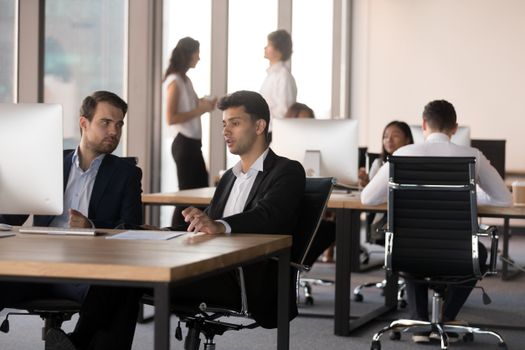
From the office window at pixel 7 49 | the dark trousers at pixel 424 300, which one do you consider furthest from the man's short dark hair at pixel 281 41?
the dark trousers at pixel 424 300

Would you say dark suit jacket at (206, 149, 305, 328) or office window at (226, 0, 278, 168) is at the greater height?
office window at (226, 0, 278, 168)

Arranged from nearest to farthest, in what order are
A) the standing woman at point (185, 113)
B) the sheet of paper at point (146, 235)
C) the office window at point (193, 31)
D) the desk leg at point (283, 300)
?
1. the sheet of paper at point (146, 235)
2. the desk leg at point (283, 300)
3. the standing woman at point (185, 113)
4. the office window at point (193, 31)

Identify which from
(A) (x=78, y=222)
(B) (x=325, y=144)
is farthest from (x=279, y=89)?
(A) (x=78, y=222)

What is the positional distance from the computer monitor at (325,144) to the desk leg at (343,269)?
0.52 meters

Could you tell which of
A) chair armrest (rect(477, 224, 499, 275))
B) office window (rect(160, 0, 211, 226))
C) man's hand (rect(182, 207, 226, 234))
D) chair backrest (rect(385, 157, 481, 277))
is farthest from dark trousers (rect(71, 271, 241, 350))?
office window (rect(160, 0, 211, 226))

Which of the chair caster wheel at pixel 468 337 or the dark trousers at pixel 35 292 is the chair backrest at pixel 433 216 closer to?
the chair caster wheel at pixel 468 337

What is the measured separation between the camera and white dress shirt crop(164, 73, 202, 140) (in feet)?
25.5

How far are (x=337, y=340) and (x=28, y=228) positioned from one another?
2.40 metres

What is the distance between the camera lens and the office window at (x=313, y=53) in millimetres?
10758

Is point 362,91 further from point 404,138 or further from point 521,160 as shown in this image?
point 404,138

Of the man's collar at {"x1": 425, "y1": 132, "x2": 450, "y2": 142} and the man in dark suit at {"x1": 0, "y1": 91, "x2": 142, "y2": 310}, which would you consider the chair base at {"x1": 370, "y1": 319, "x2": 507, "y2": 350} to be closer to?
the man's collar at {"x1": 425, "y1": 132, "x2": 450, "y2": 142}

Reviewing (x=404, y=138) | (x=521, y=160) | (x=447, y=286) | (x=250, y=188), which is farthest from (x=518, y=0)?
(x=250, y=188)

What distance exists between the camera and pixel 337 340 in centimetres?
540

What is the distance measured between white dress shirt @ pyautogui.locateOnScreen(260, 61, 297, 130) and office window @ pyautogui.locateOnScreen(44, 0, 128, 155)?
1.75 metres
